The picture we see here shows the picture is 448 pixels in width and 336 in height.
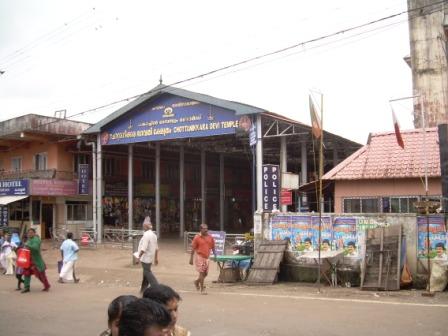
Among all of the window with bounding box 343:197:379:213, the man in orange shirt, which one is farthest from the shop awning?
the man in orange shirt

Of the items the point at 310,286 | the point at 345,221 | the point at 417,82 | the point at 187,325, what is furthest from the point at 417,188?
the point at 417,82

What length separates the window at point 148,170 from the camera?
36094 millimetres

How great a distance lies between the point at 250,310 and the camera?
1005 cm

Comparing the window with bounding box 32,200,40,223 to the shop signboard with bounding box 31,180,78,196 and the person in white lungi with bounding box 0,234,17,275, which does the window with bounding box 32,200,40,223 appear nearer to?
the shop signboard with bounding box 31,180,78,196

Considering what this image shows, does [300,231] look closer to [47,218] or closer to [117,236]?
[117,236]

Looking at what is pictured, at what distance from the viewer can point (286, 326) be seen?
28.1 feet

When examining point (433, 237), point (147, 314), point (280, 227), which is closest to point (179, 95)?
point (280, 227)

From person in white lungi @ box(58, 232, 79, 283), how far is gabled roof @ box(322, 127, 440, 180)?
8645 millimetres

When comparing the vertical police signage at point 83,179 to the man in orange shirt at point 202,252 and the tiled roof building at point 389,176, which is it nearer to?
the tiled roof building at point 389,176

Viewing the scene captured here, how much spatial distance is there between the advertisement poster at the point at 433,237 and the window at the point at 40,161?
83.1 feet

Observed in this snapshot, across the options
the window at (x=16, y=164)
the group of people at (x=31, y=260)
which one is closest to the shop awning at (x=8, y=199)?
the window at (x=16, y=164)

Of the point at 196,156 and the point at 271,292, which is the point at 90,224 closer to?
the point at 196,156

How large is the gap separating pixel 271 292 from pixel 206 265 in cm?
164

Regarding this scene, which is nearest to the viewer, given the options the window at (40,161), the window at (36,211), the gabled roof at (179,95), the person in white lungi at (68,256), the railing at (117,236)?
the person in white lungi at (68,256)
